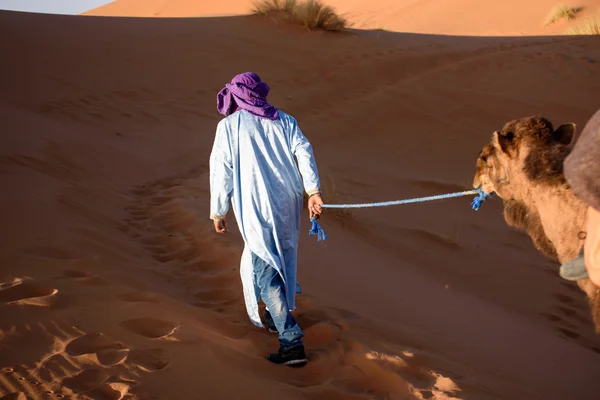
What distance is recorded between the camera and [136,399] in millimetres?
3107

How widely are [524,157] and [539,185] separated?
21cm

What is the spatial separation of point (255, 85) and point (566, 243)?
2.24 meters

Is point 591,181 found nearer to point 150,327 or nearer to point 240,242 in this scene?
point 150,327

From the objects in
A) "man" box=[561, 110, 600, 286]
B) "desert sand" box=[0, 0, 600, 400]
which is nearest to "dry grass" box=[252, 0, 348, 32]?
"desert sand" box=[0, 0, 600, 400]

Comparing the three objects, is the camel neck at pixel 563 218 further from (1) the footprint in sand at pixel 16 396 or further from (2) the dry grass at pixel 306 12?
(2) the dry grass at pixel 306 12

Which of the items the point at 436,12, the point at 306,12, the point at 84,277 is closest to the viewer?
the point at 84,277

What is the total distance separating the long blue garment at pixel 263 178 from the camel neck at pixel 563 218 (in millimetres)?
1507

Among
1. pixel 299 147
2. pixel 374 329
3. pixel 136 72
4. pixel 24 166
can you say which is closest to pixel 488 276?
pixel 374 329

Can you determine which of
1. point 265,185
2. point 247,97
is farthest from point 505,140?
point 247,97

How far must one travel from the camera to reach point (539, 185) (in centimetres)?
312

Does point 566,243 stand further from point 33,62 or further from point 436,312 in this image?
point 33,62

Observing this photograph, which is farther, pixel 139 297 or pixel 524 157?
pixel 139 297

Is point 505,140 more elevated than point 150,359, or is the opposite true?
point 505,140

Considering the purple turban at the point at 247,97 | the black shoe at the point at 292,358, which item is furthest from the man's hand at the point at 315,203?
the black shoe at the point at 292,358
